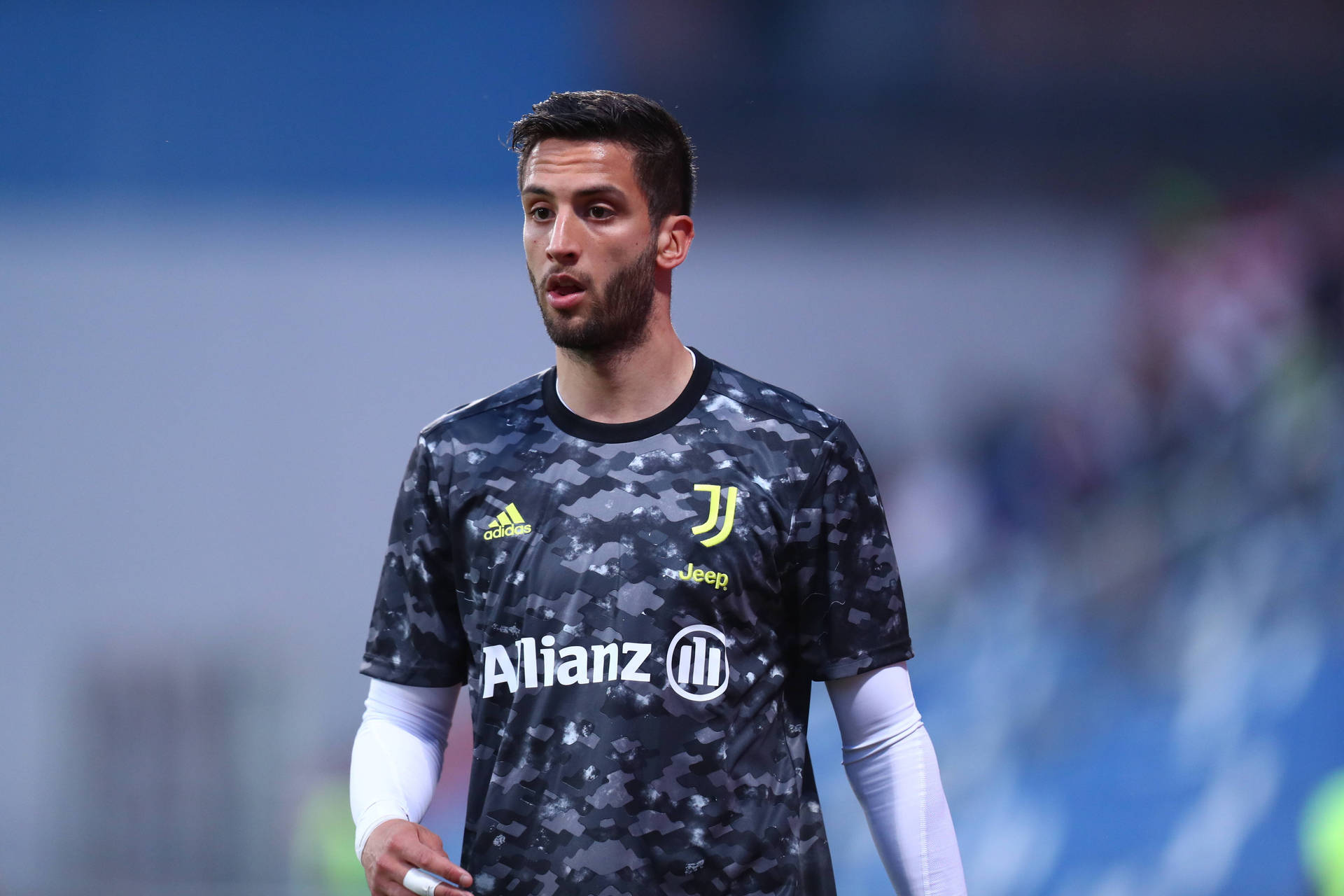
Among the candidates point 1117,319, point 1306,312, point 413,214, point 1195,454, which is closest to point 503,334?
point 413,214

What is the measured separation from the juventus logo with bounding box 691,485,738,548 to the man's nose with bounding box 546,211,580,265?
352 millimetres

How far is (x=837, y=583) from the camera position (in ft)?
5.65

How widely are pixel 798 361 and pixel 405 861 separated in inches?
133

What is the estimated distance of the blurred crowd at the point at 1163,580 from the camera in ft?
15.1

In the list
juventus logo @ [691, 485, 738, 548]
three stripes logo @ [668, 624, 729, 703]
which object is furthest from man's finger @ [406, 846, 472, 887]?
juventus logo @ [691, 485, 738, 548]

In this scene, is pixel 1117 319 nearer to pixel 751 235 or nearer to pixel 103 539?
pixel 751 235

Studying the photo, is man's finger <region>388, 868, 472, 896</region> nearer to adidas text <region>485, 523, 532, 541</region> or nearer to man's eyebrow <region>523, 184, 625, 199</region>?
adidas text <region>485, 523, 532, 541</region>

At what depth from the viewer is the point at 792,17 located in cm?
480

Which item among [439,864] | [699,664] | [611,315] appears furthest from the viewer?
[611,315]

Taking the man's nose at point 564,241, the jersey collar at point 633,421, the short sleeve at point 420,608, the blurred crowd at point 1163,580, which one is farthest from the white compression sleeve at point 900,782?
the blurred crowd at point 1163,580

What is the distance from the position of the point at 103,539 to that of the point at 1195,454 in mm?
4075

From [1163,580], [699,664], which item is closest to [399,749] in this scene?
[699,664]

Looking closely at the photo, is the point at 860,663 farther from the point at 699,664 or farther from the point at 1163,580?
the point at 1163,580

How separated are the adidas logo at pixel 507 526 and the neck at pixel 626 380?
0.17 metres
